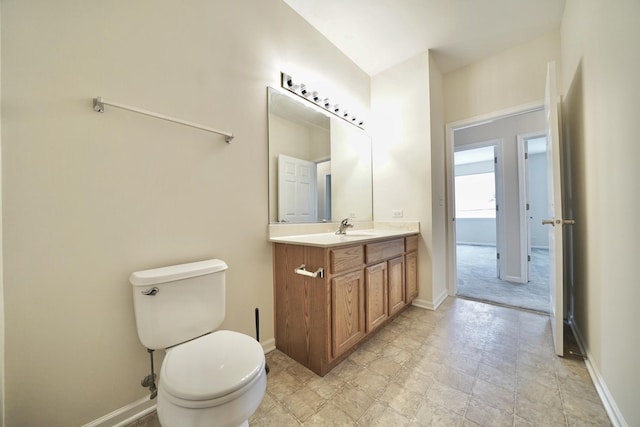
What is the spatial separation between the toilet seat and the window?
304 inches

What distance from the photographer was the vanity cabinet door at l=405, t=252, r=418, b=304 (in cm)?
228

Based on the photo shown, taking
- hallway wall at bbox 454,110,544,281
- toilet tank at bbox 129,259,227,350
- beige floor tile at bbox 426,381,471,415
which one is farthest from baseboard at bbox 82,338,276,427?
hallway wall at bbox 454,110,544,281

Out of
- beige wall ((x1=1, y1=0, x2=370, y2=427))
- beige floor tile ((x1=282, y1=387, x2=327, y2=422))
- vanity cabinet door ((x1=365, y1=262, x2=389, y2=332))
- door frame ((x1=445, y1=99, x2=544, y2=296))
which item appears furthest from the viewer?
door frame ((x1=445, y1=99, x2=544, y2=296))

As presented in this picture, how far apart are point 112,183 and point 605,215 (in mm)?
2457

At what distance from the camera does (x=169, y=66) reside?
4.21 feet

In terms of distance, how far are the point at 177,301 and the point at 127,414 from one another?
0.59 meters

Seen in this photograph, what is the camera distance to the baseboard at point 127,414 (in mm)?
1065

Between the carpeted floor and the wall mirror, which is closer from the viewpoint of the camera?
the wall mirror

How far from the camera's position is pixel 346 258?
5.04 ft

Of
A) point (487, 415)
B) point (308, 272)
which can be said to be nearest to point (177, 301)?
point (308, 272)

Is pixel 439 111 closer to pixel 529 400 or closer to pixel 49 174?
pixel 529 400

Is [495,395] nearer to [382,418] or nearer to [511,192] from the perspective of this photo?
[382,418]

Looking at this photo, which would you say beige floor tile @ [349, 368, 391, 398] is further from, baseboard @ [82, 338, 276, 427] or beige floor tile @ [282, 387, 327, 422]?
baseboard @ [82, 338, 276, 427]

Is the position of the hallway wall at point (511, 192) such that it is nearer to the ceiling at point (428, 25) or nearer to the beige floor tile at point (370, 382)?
the ceiling at point (428, 25)
